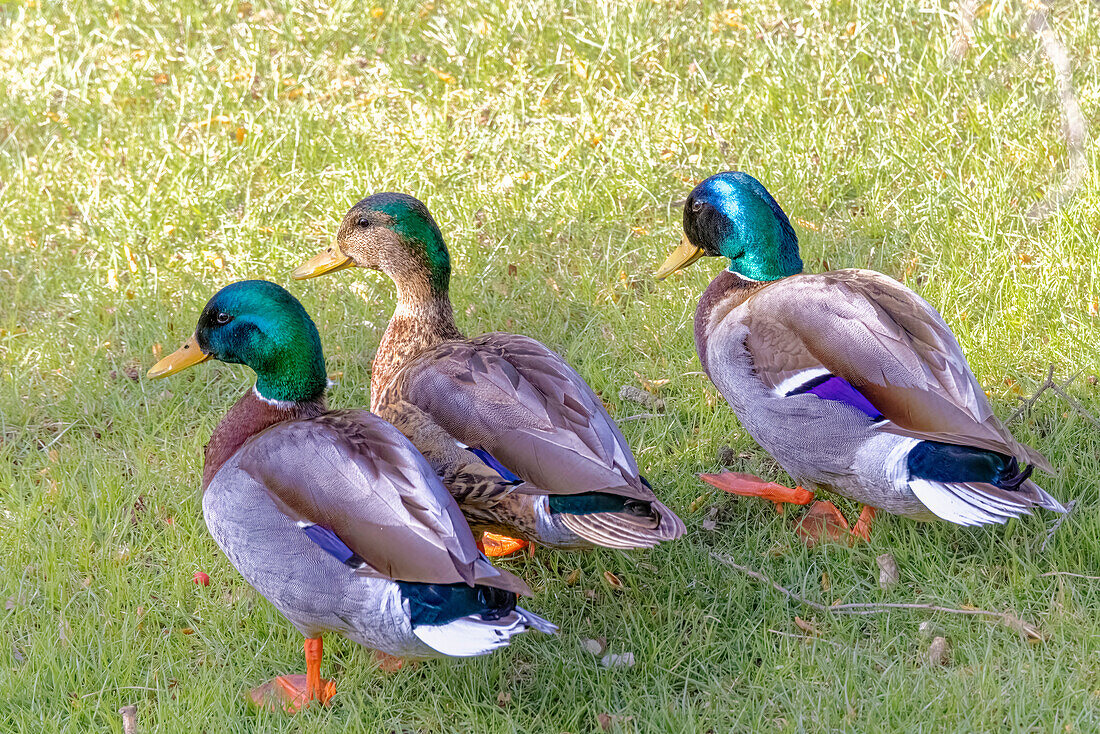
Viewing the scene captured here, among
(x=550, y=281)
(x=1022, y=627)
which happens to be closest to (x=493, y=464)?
(x=1022, y=627)

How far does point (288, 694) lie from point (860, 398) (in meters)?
1.81

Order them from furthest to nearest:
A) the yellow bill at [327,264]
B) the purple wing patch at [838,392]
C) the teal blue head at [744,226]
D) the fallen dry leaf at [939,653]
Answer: the yellow bill at [327,264], the teal blue head at [744,226], the purple wing patch at [838,392], the fallen dry leaf at [939,653]

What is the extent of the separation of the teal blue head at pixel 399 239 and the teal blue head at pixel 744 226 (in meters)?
0.90

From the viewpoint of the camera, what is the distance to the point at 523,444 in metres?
3.32

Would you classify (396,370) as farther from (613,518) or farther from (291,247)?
(291,247)

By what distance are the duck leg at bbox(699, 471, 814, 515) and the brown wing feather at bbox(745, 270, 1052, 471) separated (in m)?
0.47

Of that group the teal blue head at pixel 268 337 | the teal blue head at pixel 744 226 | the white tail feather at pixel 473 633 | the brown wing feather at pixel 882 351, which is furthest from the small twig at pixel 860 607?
the teal blue head at pixel 268 337

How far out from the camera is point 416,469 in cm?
314

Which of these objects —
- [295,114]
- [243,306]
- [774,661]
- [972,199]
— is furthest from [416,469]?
[295,114]

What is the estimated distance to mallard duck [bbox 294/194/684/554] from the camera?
10.6 ft

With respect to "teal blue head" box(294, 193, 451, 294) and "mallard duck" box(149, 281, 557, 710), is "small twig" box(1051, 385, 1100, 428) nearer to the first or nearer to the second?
"mallard duck" box(149, 281, 557, 710)

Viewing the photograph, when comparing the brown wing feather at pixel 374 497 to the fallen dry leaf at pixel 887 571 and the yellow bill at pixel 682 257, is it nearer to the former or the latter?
the fallen dry leaf at pixel 887 571

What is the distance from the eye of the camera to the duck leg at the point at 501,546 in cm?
385

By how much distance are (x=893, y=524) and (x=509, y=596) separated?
52.9 inches
